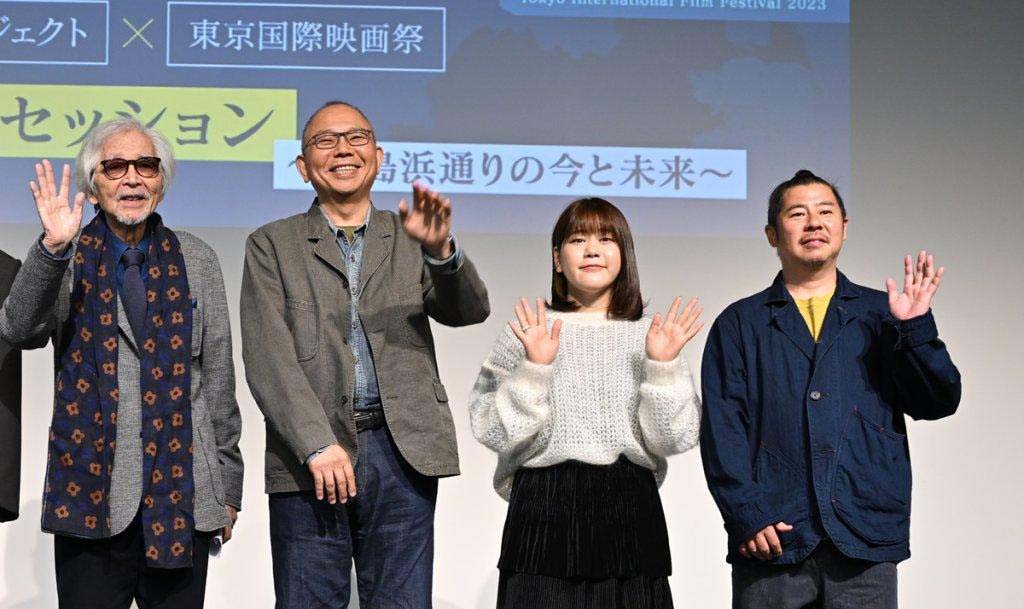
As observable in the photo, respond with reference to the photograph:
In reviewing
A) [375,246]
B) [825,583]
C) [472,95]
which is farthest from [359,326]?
[472,95]

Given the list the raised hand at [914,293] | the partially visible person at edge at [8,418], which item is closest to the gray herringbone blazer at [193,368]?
the partially visible person at edge at [8,418]

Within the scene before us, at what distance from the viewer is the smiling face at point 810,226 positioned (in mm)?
2463

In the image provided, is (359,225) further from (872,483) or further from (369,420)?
(872,483)

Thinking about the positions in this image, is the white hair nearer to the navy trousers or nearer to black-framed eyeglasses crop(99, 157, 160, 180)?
black-framed eyeglasses crop(99, 157, 160, 180)

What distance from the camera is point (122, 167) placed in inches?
92.5

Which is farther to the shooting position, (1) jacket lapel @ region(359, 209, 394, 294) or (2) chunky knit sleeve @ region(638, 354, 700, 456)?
(1) jacket lapel @ region(359, 209, 394, 294)

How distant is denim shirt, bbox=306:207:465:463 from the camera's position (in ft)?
7.65

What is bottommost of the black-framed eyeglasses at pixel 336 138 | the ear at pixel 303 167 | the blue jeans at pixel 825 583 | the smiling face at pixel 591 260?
the blue jeans at pixel 825 583

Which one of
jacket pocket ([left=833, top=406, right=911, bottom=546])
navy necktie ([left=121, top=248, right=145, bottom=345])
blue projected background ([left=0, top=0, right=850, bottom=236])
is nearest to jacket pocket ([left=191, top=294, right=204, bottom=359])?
navy necktie ([left=121, top=248, right=145, bottom=345])

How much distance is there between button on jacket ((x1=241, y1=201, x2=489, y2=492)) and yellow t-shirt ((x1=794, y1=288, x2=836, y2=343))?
67 centimetres

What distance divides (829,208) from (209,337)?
51.1 inches

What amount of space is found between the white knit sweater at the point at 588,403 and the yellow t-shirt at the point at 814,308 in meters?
0.31

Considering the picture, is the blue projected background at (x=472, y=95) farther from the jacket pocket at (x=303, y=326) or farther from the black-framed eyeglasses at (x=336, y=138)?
the jacket pocket at (x=303, y=326)

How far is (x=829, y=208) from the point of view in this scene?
2490 mm
